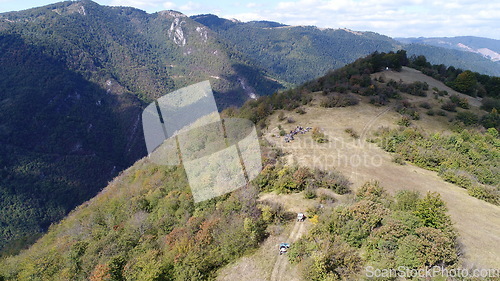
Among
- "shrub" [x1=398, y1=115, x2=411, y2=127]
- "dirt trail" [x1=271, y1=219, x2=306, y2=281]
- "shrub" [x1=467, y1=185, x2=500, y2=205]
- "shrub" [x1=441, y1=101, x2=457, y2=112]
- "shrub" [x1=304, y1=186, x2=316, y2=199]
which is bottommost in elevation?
"dirt trail" [x1=271, y1=219, x2=306, y2=281]

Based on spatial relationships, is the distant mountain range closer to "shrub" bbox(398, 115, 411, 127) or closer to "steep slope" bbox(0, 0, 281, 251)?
"steep slope" bbox(0, 0, 281, 251)

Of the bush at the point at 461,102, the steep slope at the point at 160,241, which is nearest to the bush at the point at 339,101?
the bush at the point at 461,102

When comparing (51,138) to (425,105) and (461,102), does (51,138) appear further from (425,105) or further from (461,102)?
(461,102)

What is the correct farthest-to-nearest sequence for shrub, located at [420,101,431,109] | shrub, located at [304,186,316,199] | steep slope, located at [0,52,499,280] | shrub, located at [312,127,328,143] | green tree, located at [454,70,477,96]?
1. green tree, located at [454,70,477,96]
2. shrub, located at [420,101,431,109]
3. shrub, located at [312,127,328,143]
4. shrub, located at [304,186,316,199]
5. steep slope, located at [0,52,499,280]

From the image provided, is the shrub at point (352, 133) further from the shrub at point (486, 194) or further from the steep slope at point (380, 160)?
the shrub at point (486, 194)

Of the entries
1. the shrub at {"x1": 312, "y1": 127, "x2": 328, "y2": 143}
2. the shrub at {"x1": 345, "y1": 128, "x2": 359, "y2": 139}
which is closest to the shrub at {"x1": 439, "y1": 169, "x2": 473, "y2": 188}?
the shrub at {"x1": 345, "y1": 128, "x2": 359, "y2": 139}

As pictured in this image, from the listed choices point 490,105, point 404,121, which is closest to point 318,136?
point 404,121
